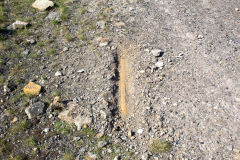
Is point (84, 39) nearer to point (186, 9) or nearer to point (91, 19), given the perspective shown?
point (91, 19)

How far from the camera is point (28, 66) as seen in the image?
269 inches

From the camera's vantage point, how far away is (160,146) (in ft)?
16.2

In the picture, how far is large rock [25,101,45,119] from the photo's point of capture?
18.4 feet

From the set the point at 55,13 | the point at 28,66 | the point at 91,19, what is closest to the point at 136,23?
the point at 91,19

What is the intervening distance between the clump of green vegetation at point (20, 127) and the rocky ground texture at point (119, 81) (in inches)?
0.9

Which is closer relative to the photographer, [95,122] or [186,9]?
[95,122]

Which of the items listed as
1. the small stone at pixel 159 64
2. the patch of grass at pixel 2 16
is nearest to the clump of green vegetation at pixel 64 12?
the patch of grass at pixel 2 16

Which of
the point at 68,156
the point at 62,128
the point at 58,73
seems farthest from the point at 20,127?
the point at 58,73

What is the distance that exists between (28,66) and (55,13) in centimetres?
288

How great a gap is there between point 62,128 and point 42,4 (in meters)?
5.67

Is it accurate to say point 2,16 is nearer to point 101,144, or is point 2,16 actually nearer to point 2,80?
point 2,80

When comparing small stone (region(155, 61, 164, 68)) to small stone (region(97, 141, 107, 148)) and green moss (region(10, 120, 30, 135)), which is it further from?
green moss (region(10, 120, 30, 135))

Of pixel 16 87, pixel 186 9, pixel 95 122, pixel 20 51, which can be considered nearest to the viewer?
pixel 95 122

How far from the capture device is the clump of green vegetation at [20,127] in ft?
17.4
